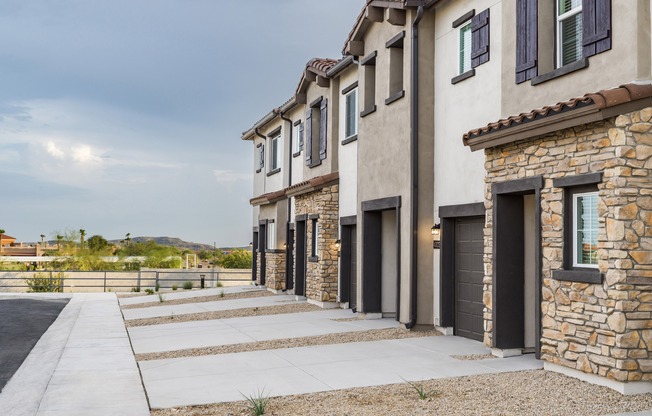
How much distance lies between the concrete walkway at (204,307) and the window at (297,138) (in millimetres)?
5658

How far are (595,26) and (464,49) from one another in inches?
179

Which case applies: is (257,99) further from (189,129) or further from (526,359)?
(526,359)

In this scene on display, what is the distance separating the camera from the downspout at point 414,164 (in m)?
14.3

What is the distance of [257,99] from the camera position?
1631 inches

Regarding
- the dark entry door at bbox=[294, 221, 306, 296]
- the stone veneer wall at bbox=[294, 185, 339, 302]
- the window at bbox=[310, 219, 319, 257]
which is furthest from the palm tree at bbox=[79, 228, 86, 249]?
the stone veneer wall at bbox=[294, 185, 339, 302]

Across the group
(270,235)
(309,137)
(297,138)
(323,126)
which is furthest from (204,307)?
(297,138)

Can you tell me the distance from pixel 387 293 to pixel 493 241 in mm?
6225

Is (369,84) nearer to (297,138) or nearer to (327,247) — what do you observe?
(327,247)

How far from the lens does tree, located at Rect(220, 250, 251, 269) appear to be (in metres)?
53.4

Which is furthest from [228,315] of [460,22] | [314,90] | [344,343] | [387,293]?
[460,22]

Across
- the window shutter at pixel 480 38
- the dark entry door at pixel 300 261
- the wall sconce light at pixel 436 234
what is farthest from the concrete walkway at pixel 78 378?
the window shutter at pixel 480 38

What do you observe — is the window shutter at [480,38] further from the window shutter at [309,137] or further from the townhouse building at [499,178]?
the window shutter at [309,137]

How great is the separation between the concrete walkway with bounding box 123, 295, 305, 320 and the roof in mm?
12117

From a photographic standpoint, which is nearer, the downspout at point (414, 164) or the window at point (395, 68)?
the downspout at point (414, 164)
